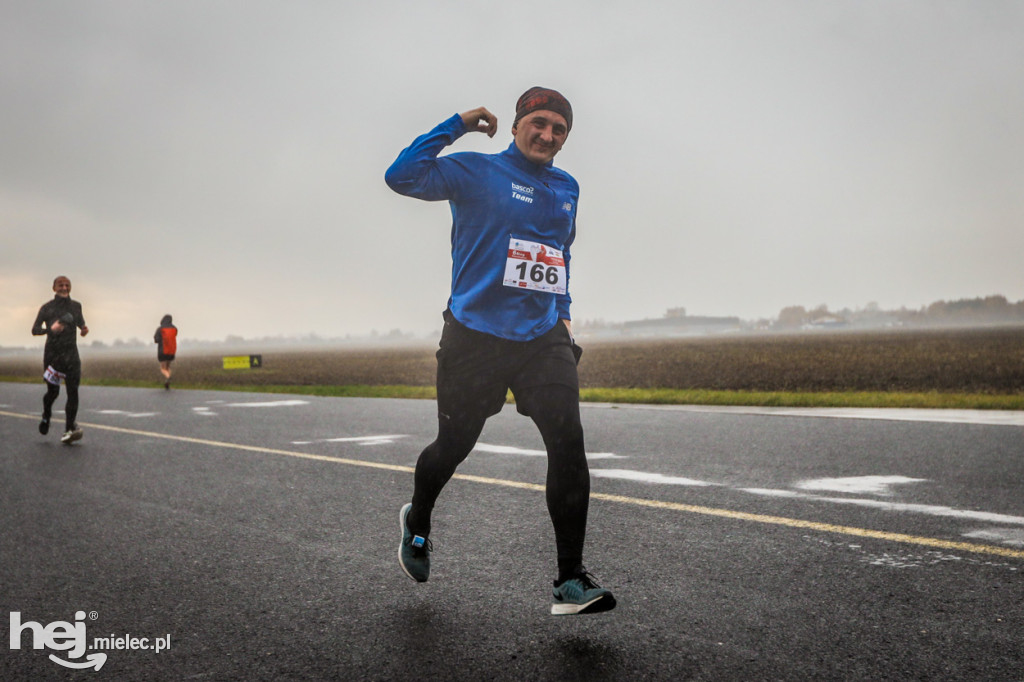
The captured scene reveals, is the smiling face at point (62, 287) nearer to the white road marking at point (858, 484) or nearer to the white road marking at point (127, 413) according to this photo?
the white road marking at point (127, 413)

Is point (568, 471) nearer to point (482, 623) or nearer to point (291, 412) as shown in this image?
point (482, 623)

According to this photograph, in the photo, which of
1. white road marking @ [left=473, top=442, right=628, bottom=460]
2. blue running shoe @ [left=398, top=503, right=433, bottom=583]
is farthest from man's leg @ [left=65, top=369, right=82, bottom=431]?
blue running shoe @ [left=398, top=503, right=433, bottom=583]

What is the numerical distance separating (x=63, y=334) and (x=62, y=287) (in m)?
0.51

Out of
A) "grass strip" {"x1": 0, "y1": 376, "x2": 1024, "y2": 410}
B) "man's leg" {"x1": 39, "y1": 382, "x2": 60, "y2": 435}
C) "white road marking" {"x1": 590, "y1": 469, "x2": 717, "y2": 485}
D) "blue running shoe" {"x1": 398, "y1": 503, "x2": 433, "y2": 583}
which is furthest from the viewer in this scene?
"grass strip" {"x1": 0, "y1": 376, "x2": 1024, "y2": 410}

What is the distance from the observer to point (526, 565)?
12.9ft

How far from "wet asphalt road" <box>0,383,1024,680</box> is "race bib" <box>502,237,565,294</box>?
1.27m

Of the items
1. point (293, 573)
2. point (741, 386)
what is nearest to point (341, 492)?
point (293, 573)

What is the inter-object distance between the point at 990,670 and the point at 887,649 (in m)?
0.30

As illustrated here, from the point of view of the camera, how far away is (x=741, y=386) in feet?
61.9

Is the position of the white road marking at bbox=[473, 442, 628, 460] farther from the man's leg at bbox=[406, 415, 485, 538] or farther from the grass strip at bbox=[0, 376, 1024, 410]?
the grass strip at bbox=[0, 376, 1024, 410]

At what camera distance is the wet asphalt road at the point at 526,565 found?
278 centimetres

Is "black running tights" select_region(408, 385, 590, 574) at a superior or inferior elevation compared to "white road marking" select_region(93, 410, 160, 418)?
superior

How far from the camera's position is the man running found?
10.5ft

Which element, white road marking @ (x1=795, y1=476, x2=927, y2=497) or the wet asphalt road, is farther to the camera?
white road marking @ (x1=795, y1=476, x2=927, y2=497)
